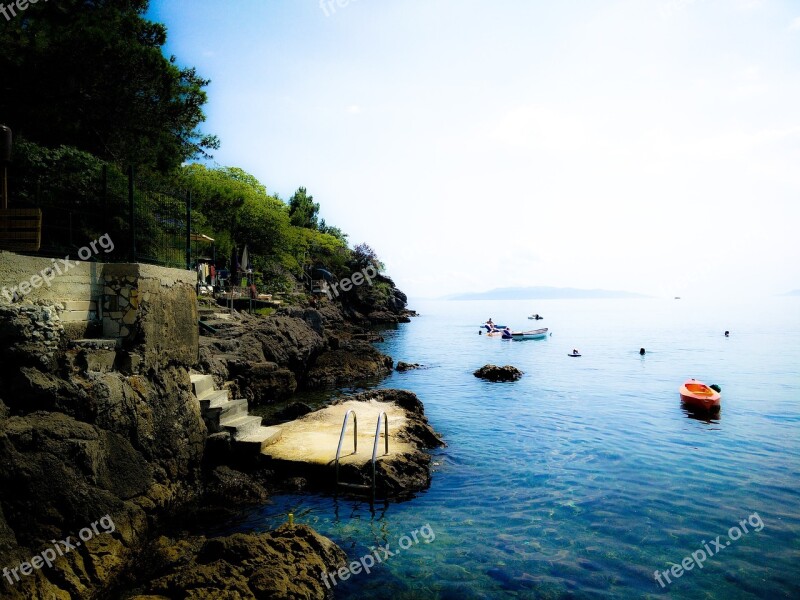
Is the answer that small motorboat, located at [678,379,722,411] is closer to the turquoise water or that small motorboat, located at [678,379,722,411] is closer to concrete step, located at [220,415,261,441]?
the turquoise water

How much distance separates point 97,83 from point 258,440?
16030mm

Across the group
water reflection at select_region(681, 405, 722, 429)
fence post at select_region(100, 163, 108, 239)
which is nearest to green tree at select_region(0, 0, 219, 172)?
fence post at select_region(100, 163, 108, 239)

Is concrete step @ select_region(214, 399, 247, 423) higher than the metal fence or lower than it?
lower

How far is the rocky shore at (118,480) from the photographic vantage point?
5984 mm

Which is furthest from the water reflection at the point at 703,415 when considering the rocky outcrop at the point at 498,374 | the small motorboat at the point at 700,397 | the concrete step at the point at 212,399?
the concrete step at the point at 212,399

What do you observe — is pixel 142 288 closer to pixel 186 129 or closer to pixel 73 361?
pixel 73 361

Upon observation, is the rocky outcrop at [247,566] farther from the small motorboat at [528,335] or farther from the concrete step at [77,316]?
the small motorboat at [528,335]

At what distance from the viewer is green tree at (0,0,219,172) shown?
16.4 metres

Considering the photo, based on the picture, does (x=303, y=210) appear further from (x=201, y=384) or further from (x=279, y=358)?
(x=201, y=384)

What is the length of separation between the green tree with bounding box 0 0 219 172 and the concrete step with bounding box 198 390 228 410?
39.8ft

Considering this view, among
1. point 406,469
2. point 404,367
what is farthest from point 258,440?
point 404,367

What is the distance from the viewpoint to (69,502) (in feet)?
21.4

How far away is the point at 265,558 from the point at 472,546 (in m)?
4.14

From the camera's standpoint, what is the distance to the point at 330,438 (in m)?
12.4
